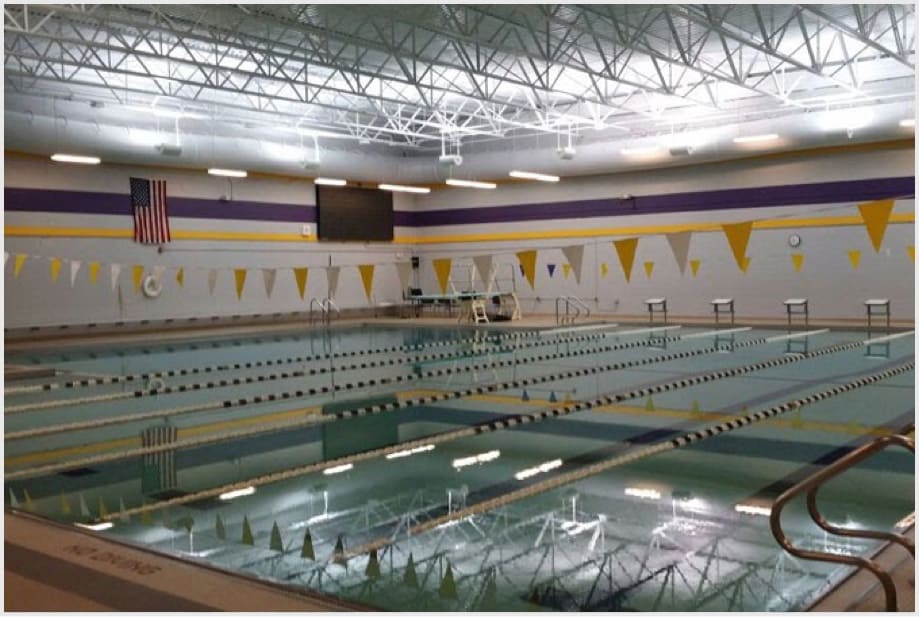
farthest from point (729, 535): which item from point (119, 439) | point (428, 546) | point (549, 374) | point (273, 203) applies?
point (273, 203)

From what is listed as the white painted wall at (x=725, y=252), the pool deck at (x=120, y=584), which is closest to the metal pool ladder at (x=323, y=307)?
the white painted wall at (x=725, y=252)

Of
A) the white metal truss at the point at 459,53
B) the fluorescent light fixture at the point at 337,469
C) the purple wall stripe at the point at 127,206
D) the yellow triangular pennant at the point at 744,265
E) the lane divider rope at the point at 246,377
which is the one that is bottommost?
the fluorescent light fixture at the point at 337,469

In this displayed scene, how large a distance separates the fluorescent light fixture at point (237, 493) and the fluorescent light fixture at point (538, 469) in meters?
1.75

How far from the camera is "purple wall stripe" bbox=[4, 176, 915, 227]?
17.7 meters

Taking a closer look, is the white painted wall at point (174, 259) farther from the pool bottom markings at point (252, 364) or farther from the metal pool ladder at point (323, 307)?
the pool bottom markings at point (252, 364)

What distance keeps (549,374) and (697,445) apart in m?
4.18

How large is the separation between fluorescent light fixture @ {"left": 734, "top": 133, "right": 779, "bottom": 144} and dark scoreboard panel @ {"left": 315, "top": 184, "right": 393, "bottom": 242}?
10668 millimetres

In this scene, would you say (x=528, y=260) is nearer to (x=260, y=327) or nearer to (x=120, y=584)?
(x=260, y=327)

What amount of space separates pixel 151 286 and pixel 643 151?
36.0 ft

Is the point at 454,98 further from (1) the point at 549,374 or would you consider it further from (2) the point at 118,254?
(1) the point at 549,374

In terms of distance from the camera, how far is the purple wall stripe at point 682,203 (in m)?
17.9

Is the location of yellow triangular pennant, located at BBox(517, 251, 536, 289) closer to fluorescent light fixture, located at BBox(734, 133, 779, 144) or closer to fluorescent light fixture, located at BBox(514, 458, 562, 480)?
Answer: fluorescent light fixture, located at BBox(734, 133, 779, 144)

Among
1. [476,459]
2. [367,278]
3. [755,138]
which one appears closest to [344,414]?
[476,459]

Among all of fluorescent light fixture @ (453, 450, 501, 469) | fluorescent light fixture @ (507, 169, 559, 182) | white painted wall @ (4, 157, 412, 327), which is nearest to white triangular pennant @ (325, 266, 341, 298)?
white painted wall @ (4, 157, 412, 327)
